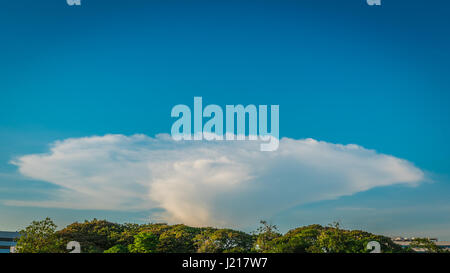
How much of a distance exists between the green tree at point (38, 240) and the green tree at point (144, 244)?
13.9ft

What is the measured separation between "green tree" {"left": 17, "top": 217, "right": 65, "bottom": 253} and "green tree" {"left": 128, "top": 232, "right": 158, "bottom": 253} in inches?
167

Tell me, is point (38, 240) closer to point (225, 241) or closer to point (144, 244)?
point (144, 244)

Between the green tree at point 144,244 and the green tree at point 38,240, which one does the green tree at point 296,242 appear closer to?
the green tree at point 144,244

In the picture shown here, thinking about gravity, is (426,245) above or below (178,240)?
below

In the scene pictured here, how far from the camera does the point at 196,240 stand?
25.0 meters

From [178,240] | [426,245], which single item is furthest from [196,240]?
[426,245]

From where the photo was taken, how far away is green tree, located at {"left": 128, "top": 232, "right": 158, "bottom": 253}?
22969mm

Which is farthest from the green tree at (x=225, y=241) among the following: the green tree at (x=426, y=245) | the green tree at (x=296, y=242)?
the green tree at (x=426, y=245)

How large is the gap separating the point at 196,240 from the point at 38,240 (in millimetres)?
9210

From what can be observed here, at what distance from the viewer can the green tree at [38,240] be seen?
21.3 m
